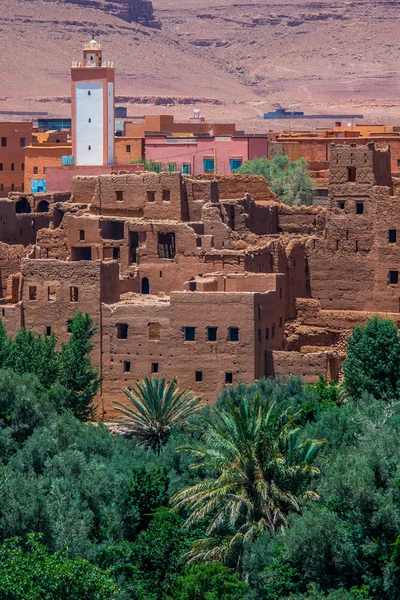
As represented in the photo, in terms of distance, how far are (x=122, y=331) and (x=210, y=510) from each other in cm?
1331

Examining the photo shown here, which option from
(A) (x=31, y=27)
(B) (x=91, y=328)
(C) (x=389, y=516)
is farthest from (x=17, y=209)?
(A) (x=31, y=27)

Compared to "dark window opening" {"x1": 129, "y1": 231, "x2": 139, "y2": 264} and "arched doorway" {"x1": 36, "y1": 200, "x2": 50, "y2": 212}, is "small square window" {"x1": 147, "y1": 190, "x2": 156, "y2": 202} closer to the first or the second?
"dark window opening" {"x1": 129, "y1": 231, "x2": 139, "y2": 264}

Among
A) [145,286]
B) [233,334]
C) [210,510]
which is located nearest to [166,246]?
[145,286]

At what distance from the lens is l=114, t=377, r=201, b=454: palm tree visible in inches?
2115

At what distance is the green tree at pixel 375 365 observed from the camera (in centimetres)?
5522

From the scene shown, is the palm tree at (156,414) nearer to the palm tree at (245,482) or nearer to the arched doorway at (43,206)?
the palm tree at (245,482)

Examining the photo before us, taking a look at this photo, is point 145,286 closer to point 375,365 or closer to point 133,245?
point 133,245

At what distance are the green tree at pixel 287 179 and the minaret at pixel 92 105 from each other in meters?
4.96

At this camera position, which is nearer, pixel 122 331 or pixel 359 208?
pixel 122 331

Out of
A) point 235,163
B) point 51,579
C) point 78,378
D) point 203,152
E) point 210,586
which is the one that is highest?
point 203,152

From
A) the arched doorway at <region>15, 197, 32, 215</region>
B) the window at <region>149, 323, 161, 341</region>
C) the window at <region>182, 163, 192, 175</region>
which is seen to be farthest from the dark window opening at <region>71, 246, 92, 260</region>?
the window at <region>182, 163, 192, 175</region>

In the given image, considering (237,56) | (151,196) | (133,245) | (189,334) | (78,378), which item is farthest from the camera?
(237,56)

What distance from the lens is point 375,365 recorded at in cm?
5541

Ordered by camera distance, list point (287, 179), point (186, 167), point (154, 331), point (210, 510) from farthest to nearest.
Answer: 1. point (186, 167)
2. point (287, 179)
3. point (154, 331)
4. point (210, 510)
